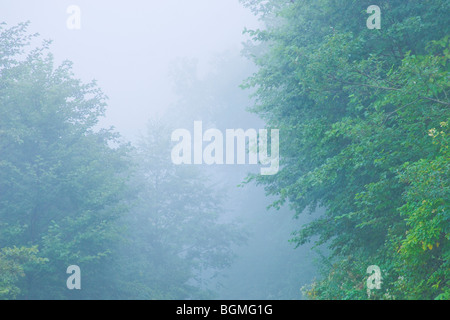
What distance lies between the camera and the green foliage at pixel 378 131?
6609 millimetres

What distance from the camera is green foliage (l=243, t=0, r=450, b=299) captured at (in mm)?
6609

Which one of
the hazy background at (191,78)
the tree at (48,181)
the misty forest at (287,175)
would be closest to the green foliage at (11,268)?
the misty forest at (287,175)

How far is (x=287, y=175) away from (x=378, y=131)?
240 inches

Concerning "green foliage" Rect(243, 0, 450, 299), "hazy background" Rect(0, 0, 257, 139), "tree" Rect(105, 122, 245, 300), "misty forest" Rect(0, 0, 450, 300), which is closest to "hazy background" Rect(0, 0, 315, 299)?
"hazy background" Rect(0, 0, 257, 139)

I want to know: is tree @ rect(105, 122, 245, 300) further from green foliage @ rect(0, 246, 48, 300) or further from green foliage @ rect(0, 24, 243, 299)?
green foliage @ rect(0, 246, 48, 300)

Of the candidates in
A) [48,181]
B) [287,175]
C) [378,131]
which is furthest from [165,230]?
[378,131]

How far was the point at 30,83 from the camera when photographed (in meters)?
15.8

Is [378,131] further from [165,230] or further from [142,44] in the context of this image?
[142,44]

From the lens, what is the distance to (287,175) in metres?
14.2

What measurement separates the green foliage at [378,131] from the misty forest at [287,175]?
0.14 ft

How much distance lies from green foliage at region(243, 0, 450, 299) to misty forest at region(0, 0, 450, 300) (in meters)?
0.04
